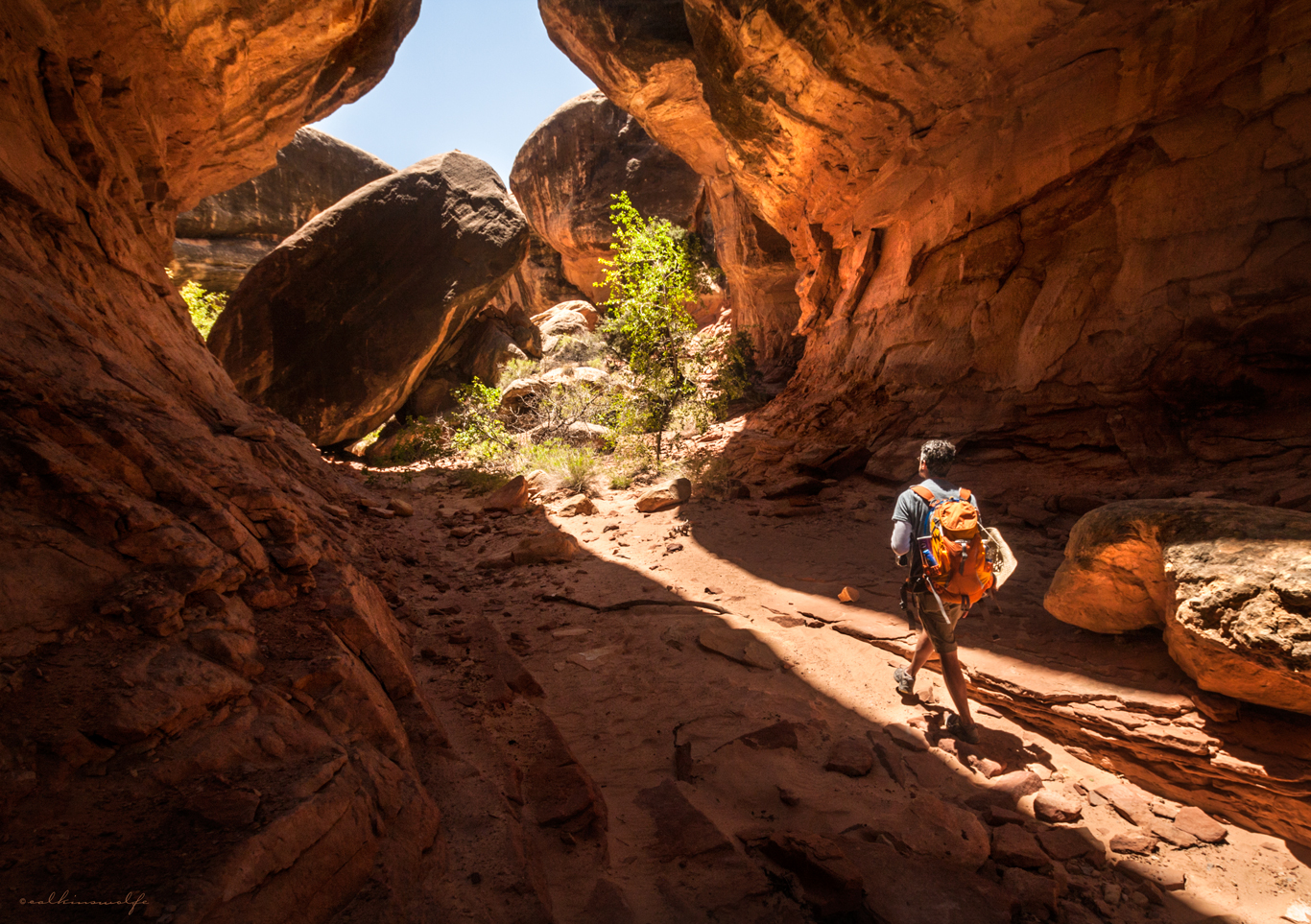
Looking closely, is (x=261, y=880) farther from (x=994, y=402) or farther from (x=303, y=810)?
(x=994, y=402)

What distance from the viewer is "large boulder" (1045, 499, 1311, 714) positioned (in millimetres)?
2498

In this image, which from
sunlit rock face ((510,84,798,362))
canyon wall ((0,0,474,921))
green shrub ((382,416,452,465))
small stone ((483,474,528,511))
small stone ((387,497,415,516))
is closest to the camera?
canyon wall ((0,0,474,921))

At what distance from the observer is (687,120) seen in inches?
428

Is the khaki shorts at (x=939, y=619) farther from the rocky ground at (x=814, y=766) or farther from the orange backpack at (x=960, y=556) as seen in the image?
the rocky ground at (x=814, y=766)

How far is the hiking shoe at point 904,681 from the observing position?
3.48 metres

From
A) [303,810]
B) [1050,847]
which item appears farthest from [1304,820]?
[303,810]

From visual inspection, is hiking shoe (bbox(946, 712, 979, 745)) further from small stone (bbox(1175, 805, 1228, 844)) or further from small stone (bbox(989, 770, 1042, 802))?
small stone (bbox(1175, 805, 1228, 844))

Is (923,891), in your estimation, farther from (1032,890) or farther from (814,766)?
(814,766)

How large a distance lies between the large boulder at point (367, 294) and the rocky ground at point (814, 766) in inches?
293

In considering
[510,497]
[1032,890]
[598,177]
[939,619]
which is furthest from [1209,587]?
[598,177]

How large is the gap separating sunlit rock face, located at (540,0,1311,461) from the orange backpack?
3357 millimetres

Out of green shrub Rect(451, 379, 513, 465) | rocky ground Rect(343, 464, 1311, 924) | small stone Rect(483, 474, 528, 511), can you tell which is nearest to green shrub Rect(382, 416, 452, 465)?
green shrub Rect(451, 379, 513, 465)

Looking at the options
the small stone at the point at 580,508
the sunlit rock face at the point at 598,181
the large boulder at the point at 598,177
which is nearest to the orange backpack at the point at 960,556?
the small stone at the point at 580,508

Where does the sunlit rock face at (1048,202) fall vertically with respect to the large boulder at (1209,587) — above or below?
above
